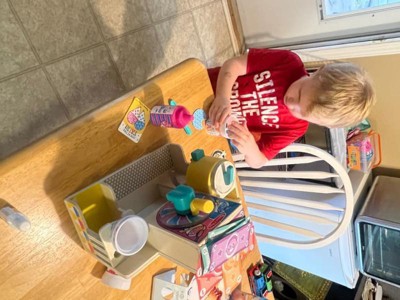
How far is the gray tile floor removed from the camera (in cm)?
105

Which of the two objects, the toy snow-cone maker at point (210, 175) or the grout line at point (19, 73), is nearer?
the toy snow-cone maker at point (210, 175)

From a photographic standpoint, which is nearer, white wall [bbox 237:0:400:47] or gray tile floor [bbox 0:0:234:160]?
gray tile floor [bbox 0:0:234:160]

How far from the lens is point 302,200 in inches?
49.3

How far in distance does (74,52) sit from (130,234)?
84 cm

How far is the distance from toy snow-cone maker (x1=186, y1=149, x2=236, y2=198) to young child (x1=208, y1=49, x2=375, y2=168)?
0.19m

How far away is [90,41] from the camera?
1.25m

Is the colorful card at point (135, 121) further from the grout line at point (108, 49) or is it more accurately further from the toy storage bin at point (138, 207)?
the grout line at point (108, 49)

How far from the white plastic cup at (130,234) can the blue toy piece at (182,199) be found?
0.07m

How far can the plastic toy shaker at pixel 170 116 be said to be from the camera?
773 millimetres

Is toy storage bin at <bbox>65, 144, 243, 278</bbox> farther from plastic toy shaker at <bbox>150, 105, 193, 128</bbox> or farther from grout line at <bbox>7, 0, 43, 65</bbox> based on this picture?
grout line at <bbox>7, 0, 43, 65</bbox>

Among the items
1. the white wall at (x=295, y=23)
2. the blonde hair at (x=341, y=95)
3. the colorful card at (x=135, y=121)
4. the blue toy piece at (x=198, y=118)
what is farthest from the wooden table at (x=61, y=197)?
the white wall at (x=295, y=23)

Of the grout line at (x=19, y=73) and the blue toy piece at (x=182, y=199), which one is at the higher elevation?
the grout line at (x=19, y=73)

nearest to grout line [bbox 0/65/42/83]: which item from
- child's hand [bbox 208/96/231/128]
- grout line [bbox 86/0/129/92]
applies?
grout line [bbox 86/0/129/92]

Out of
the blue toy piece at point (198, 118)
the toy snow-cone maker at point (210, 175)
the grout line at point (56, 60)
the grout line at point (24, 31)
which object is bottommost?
the toy snow-cone maker at point (210, 175)
